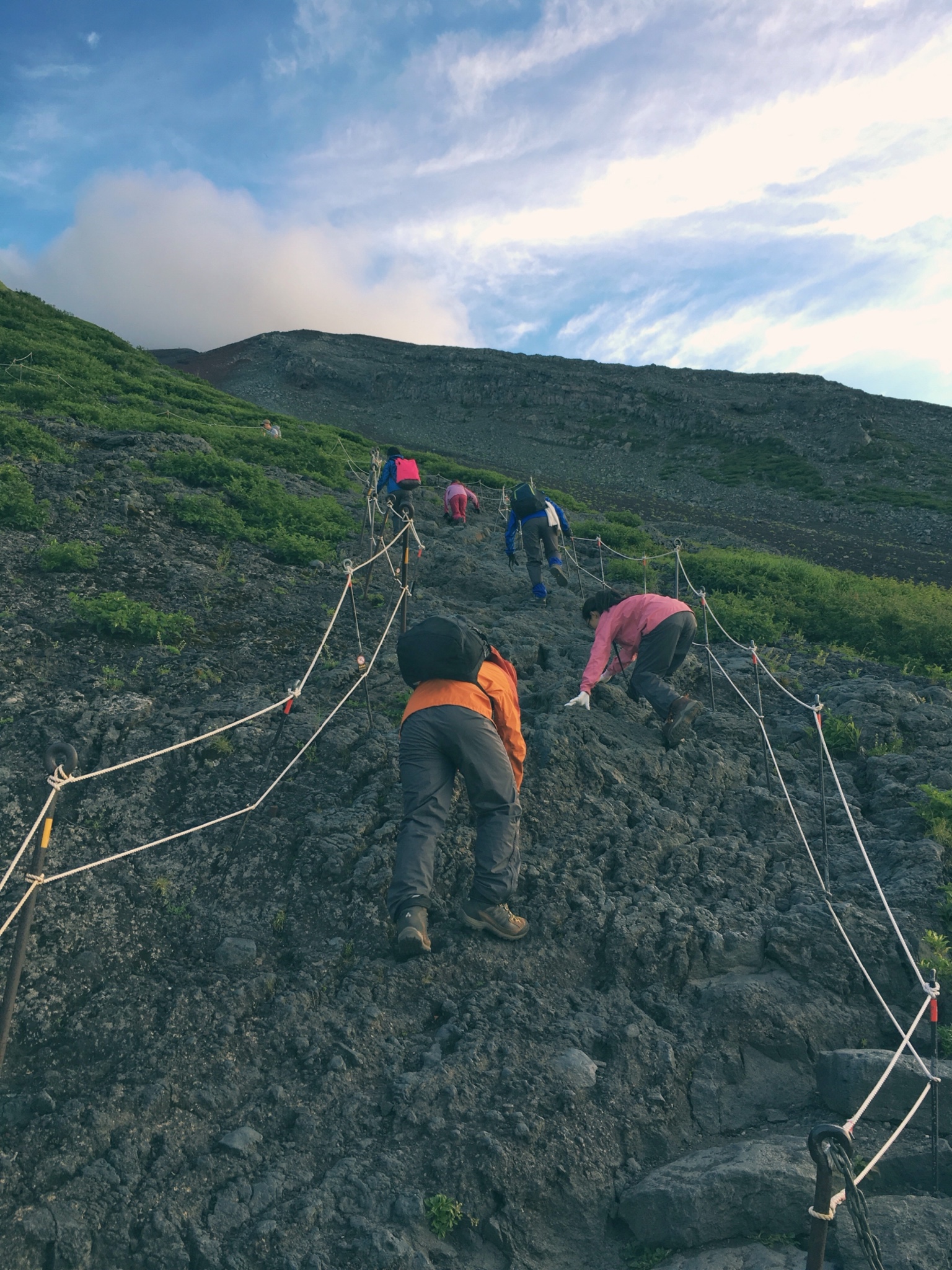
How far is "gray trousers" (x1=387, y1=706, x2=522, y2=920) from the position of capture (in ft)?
12.6

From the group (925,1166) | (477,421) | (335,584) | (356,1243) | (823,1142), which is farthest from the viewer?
(477,421)

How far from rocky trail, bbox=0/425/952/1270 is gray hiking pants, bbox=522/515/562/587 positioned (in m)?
3.33

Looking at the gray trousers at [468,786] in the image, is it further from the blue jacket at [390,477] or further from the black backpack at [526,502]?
the blue jacket at [390,477]

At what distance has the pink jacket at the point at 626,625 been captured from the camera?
20.0ft

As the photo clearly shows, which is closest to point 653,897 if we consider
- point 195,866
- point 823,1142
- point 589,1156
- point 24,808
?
point 589,1156

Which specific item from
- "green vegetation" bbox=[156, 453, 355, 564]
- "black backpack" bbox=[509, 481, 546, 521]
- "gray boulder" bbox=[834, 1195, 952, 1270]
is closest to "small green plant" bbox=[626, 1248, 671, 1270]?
"gray boulder" bbox=[834, 1195, 952, 1270]

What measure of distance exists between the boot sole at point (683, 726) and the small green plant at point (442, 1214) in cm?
375

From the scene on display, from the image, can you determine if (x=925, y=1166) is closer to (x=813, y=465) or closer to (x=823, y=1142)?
(x=823, y=1142)

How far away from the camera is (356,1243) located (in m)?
2.62

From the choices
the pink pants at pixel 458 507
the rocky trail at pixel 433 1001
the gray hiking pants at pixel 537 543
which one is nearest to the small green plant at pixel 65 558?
the rocky trail at pixel 433 1001

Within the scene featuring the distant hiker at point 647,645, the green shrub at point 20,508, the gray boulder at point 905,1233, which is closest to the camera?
the gray boulder at point 905,1233

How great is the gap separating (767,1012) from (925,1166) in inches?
36.6

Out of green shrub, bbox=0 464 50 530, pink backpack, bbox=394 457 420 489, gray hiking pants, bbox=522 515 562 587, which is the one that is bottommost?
green shrub, bbox=0 464 50 530

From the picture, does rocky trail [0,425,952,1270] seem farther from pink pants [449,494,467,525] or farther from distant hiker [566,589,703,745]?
pink pants [449,494,467,525]
